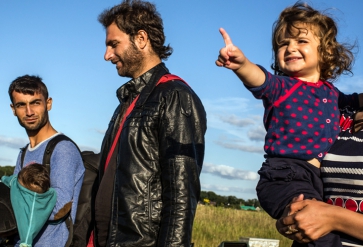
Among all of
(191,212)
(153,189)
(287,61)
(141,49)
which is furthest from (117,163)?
(287,61)

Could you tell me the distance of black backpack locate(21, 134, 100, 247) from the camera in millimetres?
4336

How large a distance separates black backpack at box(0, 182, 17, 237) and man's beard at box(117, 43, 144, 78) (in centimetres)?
147

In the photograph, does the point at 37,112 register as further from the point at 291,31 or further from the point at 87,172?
the point at 291,31

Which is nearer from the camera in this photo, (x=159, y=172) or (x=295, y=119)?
(x=295, y=119)

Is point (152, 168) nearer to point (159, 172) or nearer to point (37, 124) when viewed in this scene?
point (159, 172)

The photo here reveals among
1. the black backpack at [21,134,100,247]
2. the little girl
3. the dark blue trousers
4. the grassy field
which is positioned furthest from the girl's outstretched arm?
the grassy field

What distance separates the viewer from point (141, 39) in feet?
12.9

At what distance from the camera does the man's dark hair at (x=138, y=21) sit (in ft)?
12.9

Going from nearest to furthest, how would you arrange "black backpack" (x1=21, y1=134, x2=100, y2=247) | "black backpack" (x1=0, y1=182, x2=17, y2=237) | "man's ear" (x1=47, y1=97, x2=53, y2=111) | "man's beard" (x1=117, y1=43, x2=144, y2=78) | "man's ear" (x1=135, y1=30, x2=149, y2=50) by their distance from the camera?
"man's beard" (x1=117, y1=43, x2=144, y2=78) → "man's ear" (x1=135, y1=30, x2=149, y2=50) → "black backpack" (x1=21, y1=134, x2=100, y2=247) → "black backpack" (x1=0, y1=182, x2=17, y2=237) → "man's ear" (x1=47, y1=97, x2=53, y2=111)

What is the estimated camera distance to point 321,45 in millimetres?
2820

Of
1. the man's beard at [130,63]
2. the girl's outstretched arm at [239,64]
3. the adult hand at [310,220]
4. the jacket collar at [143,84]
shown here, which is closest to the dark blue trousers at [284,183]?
the adult hand at [310,220]

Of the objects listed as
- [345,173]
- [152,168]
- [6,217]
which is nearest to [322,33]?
[345,173]

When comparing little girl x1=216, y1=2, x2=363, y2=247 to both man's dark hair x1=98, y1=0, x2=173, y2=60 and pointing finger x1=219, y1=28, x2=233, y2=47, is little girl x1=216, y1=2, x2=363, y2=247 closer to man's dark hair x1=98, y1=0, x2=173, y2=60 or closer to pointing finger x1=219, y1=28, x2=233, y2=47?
pointing finger x1=219, y1=28, x2=233, y2=47

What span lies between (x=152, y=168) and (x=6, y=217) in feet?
5.53
